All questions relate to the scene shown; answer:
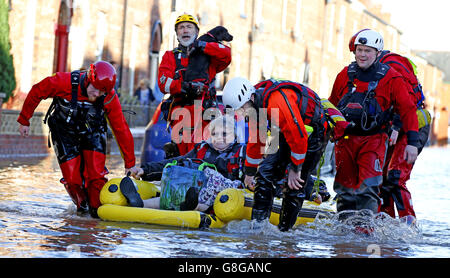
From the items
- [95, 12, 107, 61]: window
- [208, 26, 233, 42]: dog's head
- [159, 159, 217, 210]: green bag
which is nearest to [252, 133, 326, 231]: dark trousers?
[159, 159, 217, 210]: green bag

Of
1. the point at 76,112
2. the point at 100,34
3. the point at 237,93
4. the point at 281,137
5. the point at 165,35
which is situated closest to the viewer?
the point at 237,93

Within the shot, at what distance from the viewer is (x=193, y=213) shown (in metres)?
8.48

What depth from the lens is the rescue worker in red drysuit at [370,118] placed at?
8.52 metres

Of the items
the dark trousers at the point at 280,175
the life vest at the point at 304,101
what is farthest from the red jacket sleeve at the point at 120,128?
the life vest at the point at 304,101

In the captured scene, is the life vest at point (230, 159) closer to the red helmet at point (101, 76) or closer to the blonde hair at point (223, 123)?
the blonde hair at point (223, 123)

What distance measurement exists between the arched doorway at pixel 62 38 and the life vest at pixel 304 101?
1502 centimetres

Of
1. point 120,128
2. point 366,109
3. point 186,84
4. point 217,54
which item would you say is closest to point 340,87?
point 366,109

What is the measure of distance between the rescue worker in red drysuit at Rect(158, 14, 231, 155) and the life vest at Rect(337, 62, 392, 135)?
1826 mm

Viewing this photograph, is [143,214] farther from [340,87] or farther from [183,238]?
[340,87]

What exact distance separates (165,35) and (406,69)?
63.1 ft

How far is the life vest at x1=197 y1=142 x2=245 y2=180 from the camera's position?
367 inches

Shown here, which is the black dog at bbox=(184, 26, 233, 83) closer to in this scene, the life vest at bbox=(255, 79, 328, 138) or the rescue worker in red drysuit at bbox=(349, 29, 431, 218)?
the rescue worker in red drysuit at bbox=(349, 29, 431, 218)
